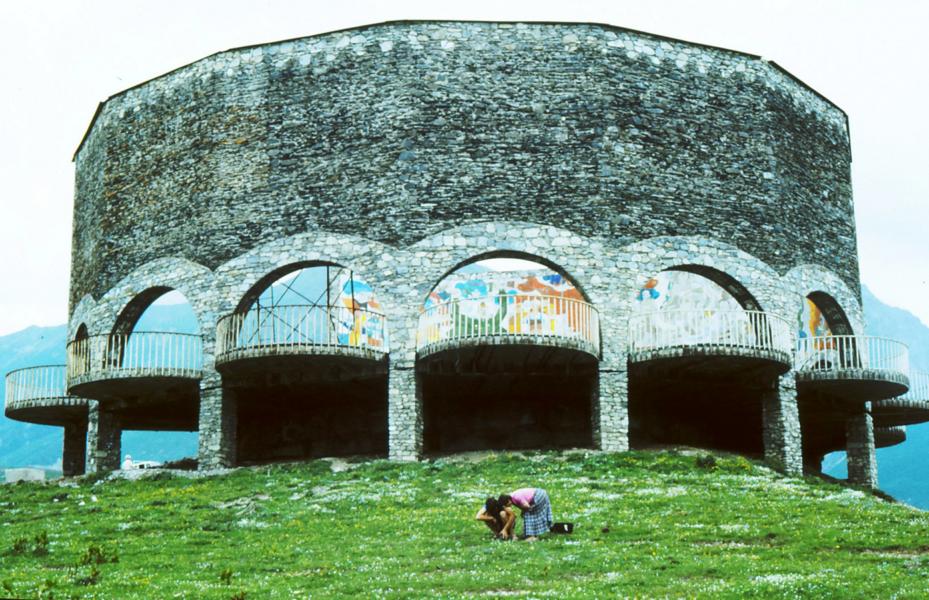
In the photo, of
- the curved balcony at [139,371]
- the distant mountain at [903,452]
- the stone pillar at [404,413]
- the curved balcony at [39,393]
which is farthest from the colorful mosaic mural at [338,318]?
the distant mountain at [903,452]

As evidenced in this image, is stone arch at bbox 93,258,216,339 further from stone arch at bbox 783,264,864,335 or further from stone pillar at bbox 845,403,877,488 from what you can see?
stone pillar at bbox 845,403,877,488

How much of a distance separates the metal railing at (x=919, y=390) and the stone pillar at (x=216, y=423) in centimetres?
2101

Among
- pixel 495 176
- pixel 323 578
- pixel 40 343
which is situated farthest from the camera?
pixel 40 343

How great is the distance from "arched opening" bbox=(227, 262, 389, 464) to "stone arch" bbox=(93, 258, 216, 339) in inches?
49.8

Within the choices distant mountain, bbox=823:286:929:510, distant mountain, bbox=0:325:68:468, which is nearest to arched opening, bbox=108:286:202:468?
distant mountain, bbox=823:286:929:510

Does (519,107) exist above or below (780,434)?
above

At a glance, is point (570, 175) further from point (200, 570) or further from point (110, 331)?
point (200, 570)

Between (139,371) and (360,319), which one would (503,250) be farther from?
(139,371)

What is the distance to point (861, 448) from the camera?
38.0 meters

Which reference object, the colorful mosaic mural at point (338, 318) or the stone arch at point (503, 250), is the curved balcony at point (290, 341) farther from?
the stone arch at point (503, 250)

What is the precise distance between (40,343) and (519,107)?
119884mm

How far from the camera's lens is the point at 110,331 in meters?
37.3

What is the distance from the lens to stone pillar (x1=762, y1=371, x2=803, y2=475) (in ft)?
111

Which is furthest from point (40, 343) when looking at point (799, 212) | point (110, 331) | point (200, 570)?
point (200, 570)
